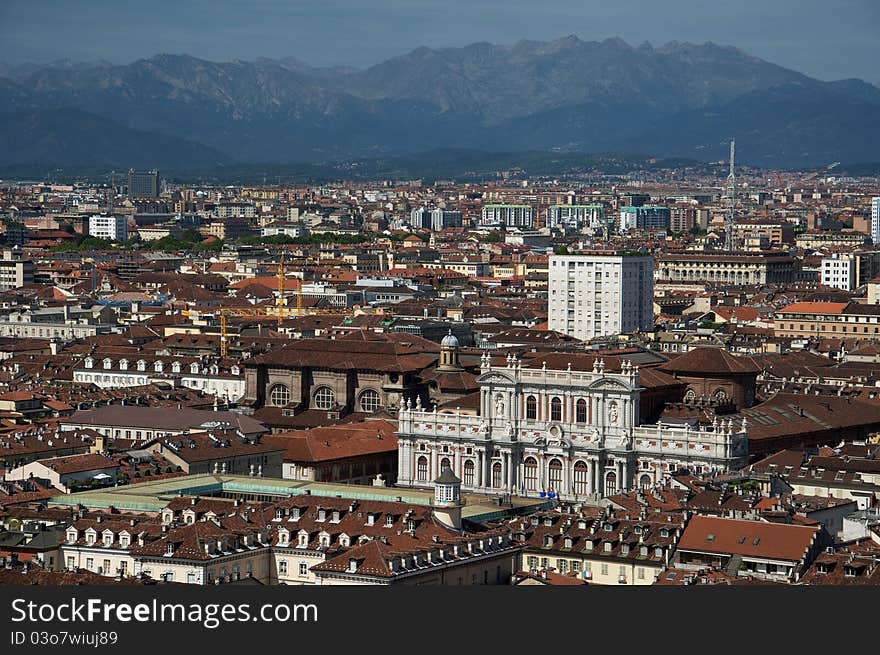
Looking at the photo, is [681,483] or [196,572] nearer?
[196,572]

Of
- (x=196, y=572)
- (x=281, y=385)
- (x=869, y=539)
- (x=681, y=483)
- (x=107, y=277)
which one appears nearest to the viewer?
(x=196, y=572)

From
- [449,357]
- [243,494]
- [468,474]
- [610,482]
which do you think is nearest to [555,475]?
[610,482]

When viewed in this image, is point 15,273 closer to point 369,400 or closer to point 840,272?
point 840,272

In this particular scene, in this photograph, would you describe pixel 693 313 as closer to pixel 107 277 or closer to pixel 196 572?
pixel 107 277

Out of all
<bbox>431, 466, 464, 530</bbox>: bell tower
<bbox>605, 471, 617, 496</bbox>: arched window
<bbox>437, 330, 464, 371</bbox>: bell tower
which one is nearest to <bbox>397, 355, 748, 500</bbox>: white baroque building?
<bbox>605, 471, 617, 496</bbox>: arched window

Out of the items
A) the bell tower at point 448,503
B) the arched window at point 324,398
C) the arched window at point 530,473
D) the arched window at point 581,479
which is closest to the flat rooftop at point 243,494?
the bell tower at point 448,503

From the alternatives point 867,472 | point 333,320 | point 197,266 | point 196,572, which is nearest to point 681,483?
point 867,472
